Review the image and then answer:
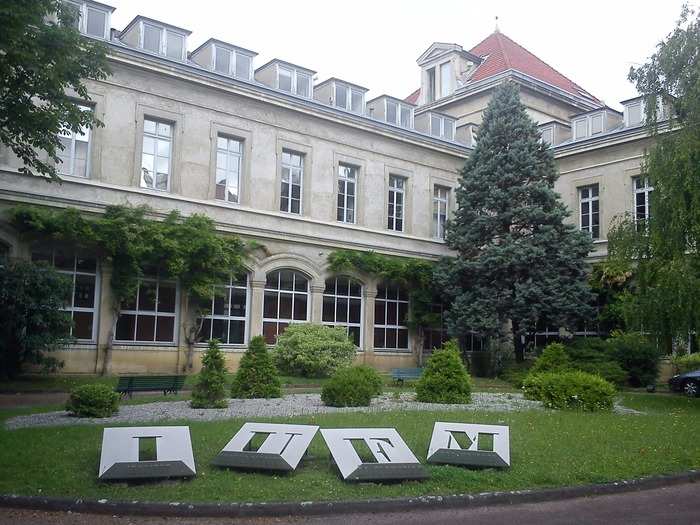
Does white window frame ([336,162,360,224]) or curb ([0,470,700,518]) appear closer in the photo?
curb ([0,470,700,518])

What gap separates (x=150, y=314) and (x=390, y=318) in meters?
11.3

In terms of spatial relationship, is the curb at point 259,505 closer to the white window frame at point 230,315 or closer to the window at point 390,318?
the white window frame at point 230,315

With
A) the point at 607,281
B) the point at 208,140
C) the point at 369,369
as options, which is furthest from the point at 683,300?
the point at 208,140

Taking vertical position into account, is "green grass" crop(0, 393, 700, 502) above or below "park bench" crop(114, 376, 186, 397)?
below

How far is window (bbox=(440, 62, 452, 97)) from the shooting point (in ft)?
138

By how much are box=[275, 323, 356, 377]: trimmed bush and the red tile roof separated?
2066cm

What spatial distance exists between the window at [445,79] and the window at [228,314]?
800 inches

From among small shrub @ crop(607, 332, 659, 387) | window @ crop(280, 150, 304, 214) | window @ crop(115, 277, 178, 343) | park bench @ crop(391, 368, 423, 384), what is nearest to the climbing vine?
window @ crop(115, 277, 178, 343)

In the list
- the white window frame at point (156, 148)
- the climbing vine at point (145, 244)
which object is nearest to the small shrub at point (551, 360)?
the climbing vine at point (145, 244)

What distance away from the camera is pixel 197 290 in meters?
25.3

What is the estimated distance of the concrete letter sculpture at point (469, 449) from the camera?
32.5ft

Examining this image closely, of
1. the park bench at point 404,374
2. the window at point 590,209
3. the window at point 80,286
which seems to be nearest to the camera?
the window at point 80,286

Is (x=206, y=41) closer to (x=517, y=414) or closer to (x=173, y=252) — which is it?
(x=173, y=252)

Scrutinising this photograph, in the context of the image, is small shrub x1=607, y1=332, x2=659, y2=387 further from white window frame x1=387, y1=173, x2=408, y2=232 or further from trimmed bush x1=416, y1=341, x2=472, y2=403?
trimmed bush x1=416, y1=341, x2=472, y2=403
